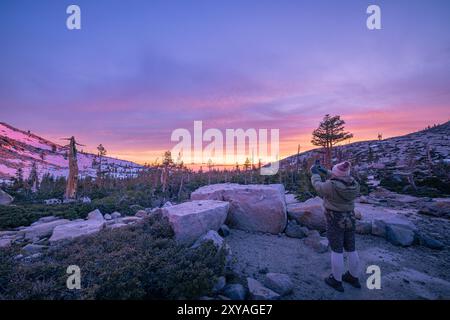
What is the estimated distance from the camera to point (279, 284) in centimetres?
452

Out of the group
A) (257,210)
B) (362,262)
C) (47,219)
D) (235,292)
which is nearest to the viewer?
(235,292)

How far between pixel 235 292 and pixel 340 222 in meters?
2.47

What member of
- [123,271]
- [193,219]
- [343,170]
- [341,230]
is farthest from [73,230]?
[343,170]

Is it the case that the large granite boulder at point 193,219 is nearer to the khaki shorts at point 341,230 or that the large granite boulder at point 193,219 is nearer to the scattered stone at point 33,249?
the khaki shorts at point 341,230

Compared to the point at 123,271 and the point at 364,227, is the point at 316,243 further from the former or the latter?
the point at 123,271

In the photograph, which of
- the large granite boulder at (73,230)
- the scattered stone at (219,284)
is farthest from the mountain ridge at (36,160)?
the scattered stone at (219,284)

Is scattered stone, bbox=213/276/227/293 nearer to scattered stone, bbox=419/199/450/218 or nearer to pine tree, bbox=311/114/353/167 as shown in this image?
scattered stone, bbox=419/199/450/218

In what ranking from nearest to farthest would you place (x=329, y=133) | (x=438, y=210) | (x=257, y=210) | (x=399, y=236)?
(x=399, y=236) < (x=257, y=210) < (x=438, y=210) < (x=329, y=133)

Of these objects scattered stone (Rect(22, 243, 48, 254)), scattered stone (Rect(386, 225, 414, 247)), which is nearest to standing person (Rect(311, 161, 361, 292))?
scattered stone (Rect(386, 225, 414, 247))

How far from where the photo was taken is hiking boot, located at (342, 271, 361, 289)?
4746 mm

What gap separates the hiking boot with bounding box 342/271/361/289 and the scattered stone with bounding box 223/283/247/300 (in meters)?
2.29
